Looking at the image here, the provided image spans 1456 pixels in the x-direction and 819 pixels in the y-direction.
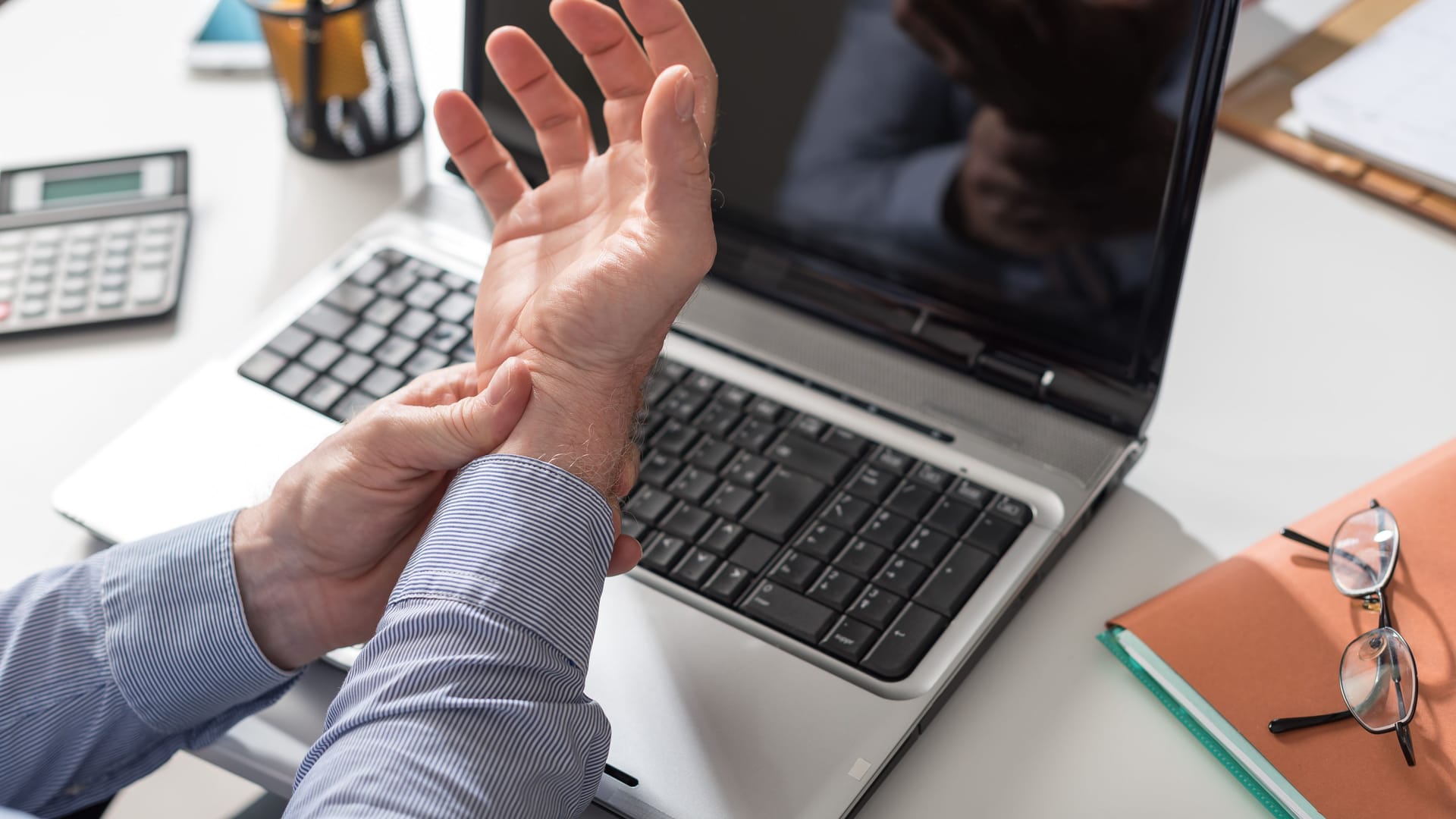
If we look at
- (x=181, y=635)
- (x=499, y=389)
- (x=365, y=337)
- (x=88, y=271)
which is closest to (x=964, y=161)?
(x=499, y=389)

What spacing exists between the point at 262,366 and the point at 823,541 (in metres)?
0.44

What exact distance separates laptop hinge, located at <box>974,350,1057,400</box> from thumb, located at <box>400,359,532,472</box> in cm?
34

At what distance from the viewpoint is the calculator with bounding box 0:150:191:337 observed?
96 centimetres

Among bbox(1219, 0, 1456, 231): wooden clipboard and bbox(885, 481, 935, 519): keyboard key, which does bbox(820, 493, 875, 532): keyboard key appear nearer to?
bbox(885, 481, 935, 519): keyboard key

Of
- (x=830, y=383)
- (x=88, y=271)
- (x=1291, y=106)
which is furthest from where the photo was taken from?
(x=1291, y=106)

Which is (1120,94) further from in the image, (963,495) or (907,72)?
(963,495)

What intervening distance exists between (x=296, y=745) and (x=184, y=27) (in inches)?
34.5

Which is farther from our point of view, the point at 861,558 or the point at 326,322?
the point at 326,322

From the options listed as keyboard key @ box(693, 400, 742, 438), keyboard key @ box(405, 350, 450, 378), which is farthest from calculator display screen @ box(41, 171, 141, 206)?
keyboard key @ box(693, 400, 742, 438)

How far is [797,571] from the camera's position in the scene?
2.41 ft

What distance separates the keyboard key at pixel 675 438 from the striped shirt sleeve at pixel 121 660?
10.7 inches

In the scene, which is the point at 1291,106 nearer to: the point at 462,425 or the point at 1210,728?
the point at 1210,728

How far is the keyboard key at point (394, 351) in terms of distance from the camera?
88cm

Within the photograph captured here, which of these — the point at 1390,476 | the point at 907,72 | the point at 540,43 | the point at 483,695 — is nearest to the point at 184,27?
the point at 540,43
